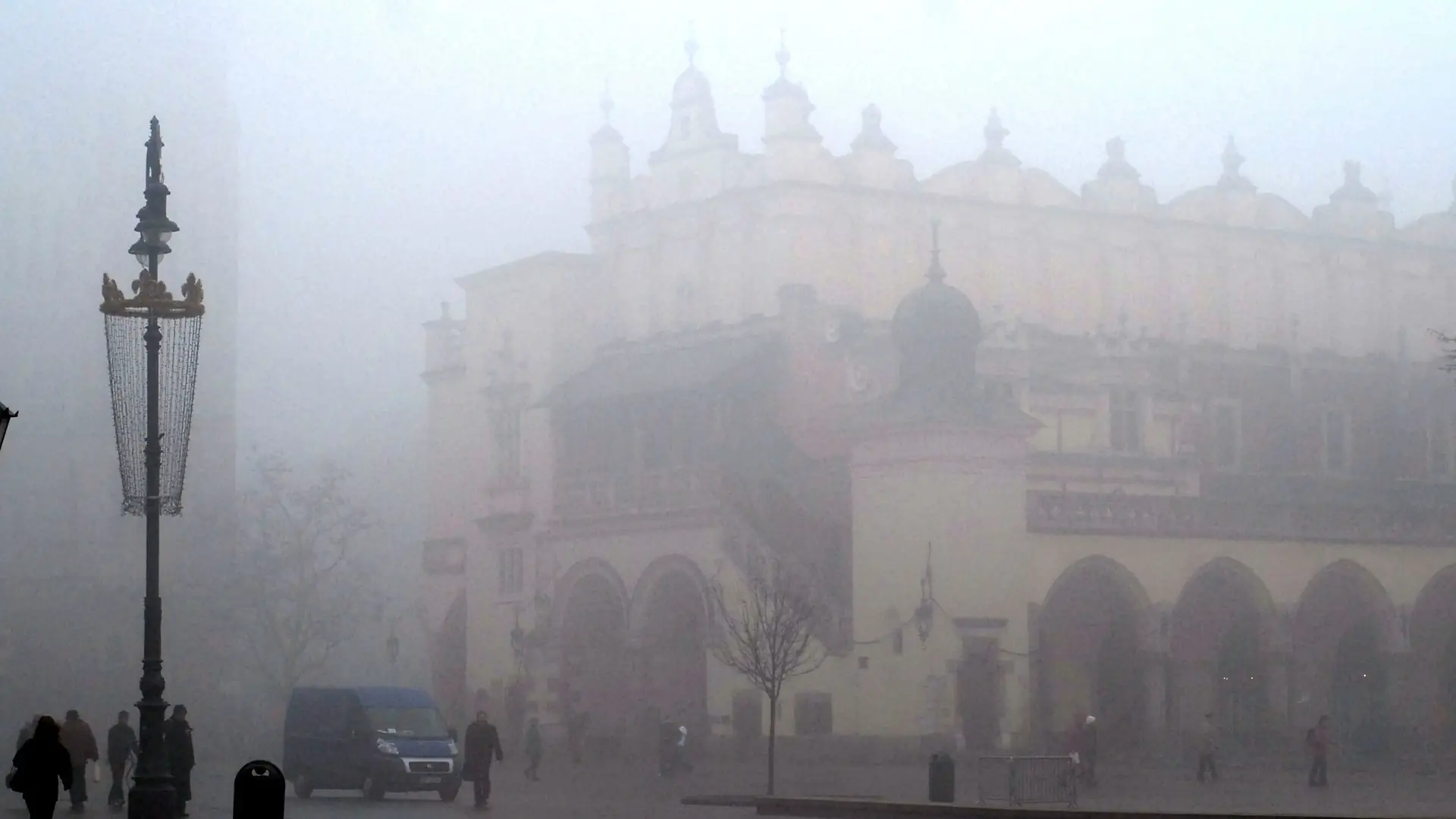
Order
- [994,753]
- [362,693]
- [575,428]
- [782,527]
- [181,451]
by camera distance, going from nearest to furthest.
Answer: [181,451]
[362,693]
[994,753]
[782,527]
[575,428]

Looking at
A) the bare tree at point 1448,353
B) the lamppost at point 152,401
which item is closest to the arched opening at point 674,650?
the bare tree at point 1448,353

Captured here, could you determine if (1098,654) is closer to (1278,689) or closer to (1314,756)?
(1278,689)

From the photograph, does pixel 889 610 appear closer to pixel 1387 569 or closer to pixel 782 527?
pixel 782 527

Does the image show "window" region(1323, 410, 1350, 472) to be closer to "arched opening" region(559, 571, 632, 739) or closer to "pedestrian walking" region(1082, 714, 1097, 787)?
"arched opening" region(559, 571, 632, 739)

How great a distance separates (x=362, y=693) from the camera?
3312 centimetres

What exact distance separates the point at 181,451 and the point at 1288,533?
32.1 meters

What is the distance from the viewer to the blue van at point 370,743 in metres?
32.1

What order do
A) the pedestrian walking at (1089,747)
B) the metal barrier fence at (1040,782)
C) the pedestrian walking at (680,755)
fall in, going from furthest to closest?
the pedestrian walking at (680,755) → the pedestrian walking at (1089,747) → the metal barrier fence at (1040,782)

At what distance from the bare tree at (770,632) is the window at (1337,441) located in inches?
906

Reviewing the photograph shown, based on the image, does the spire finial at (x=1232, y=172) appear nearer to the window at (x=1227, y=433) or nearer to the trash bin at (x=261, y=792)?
the window at (x=1227, y=433)

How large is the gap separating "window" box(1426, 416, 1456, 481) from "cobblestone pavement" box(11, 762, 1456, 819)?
19.8 metres

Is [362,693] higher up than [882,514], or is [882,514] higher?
[882,514]

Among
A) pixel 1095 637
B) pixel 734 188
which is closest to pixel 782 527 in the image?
pixel 1095 637

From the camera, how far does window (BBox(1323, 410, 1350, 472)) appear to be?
63.1m
